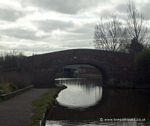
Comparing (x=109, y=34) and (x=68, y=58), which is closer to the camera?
(x=68, y=58)

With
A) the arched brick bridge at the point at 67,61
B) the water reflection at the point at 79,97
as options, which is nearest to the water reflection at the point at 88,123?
the water reflection at the point at 79,97

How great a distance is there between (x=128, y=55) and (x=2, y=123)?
37.4 meters

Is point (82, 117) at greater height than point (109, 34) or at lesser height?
lesser

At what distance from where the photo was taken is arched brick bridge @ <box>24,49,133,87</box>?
49625 millimetres

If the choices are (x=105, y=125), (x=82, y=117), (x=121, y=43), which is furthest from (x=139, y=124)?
(x=121, y=43)

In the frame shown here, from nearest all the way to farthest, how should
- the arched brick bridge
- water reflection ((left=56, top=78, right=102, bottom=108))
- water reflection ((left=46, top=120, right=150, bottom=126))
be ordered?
water reflection ((left=46, top=120, right=150, bottom=126)) < water reflection ((left=56, top=78, right=102, bottom=108)) < the arched brick bridge

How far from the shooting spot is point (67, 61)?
4962cm

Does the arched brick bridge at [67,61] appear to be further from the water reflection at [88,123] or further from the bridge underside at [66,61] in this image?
the water reflection at [88,123]

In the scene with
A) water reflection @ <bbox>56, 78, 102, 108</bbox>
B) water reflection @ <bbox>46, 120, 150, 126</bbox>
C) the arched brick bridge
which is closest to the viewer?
water reflection @ <bbox>46, 120, 150, 126</bbox>

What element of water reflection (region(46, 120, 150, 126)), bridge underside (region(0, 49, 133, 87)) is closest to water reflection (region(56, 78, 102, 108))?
bridge underside (region(0, 49, 133, 87))

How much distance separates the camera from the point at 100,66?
5084 centimetres

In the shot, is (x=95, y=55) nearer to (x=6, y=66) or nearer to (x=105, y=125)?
(x=6, y=66)

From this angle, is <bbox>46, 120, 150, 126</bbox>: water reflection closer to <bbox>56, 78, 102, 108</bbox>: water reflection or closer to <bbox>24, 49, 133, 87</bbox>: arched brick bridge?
<bbox>56, 78, 102, 108</bbox>: water reflection

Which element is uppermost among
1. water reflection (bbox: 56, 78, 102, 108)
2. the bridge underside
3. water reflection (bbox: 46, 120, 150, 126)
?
the bridge underside
